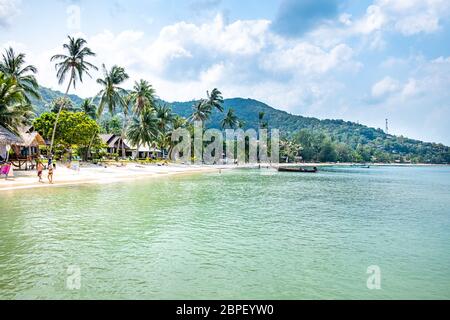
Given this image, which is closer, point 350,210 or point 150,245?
point 150,245

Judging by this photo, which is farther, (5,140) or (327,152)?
(327,152)

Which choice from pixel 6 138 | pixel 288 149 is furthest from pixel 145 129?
pixel 288 149

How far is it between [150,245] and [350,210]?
11985 millimetres

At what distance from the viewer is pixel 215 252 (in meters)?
9.21

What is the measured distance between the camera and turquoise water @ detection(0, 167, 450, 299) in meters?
6.74

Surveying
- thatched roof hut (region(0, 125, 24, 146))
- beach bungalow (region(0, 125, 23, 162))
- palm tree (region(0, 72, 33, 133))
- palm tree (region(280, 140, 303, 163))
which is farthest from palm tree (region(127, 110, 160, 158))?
palm tree (region(280, 140, 303, 163))

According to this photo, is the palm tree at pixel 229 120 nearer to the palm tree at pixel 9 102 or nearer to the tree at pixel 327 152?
the tree at pixel 327 152

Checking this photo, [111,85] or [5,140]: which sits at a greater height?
[111,85]

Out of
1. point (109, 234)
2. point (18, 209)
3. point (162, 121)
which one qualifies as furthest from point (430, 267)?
point (162, 121)

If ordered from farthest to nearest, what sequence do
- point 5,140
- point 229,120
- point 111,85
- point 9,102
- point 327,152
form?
point 327,152 < point 229,120 < point 111,85 < point 9,102 < point 5,140

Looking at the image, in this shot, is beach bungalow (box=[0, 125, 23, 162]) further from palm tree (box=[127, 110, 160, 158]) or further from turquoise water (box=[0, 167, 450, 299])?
palm tree (box=[127, 110, 160, 158])

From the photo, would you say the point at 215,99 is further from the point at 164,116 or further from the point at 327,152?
the point at 327,152
